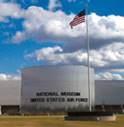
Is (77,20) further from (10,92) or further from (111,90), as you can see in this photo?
(10,92)

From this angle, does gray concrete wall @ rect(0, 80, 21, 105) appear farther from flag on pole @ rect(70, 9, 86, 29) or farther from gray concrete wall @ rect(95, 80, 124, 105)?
flag on pole @ rect(70, 9, 86, 29)

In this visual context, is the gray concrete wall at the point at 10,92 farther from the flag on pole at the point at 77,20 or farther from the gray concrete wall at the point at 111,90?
the flag on pole at the point at 77,20

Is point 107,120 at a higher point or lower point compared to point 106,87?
lower

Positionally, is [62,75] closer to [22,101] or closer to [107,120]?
[22,101]

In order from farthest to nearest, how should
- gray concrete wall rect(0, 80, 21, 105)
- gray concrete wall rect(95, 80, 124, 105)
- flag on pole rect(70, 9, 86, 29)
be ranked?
gray concrete wall rect(0, 80, 21, 105)
gray concrete wall rect(95, 80, 124, 105)
flag on pole rect(70, 9, 86, 29)

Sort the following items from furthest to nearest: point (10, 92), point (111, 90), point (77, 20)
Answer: point (10, 92), point (111, 90), point (77, 20)

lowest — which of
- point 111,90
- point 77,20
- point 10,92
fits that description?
point 10,92

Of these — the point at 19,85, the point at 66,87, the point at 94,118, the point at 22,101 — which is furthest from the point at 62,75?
the point at 94,118

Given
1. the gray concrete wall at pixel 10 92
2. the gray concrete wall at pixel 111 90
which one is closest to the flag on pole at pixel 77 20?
the gray concrete wall at pixel 111 90

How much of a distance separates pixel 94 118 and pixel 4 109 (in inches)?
3742

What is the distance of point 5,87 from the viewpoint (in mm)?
148000

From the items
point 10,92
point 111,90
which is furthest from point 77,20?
point 10,92

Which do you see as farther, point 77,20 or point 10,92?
point 10,92

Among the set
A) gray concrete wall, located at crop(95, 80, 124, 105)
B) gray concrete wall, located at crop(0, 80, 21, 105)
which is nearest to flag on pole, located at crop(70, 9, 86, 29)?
gray concrete wall, located at crop(95, 80, 124, 105)
